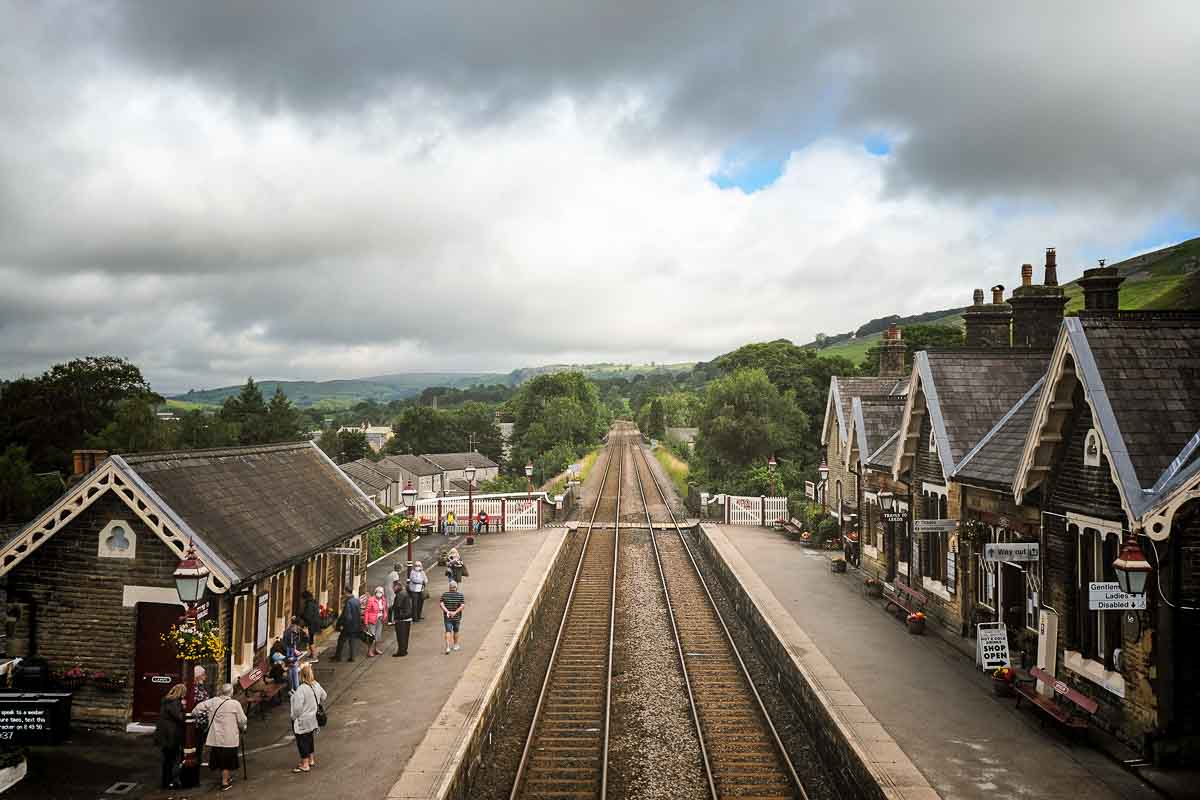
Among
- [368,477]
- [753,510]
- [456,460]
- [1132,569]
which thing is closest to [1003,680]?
[1132,569]

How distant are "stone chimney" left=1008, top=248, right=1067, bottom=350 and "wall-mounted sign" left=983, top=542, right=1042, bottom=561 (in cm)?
786

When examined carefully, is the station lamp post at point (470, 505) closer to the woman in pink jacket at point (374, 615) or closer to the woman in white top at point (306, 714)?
the woman in pink jacket at point (374, 615)

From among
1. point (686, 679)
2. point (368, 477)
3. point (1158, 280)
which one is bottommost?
point (686, 679)

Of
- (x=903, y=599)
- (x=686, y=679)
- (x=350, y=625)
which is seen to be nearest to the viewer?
(x=686, y=679)

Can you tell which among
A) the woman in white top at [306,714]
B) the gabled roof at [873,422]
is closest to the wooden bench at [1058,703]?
the woman in white top at [306,714]

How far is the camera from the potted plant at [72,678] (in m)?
12.2

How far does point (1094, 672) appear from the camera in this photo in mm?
11812

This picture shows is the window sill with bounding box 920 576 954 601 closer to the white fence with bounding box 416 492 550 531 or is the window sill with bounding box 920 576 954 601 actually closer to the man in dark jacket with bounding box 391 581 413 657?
the man in dark jacket with bounding box 391 581 413 657

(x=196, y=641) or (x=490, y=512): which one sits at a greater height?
(x=196, y=641)

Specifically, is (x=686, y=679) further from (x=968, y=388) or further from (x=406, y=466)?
(x=406, y=466)

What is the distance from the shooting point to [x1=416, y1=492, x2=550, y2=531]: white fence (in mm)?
35312

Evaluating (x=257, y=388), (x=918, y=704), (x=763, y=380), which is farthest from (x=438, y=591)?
Answer: (x=257, y=388)

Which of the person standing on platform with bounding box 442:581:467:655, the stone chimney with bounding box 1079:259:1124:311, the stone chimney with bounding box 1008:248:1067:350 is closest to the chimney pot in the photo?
the stone chimney with bounding box 1008:248:1067:350

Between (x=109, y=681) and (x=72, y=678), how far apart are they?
615 mm
